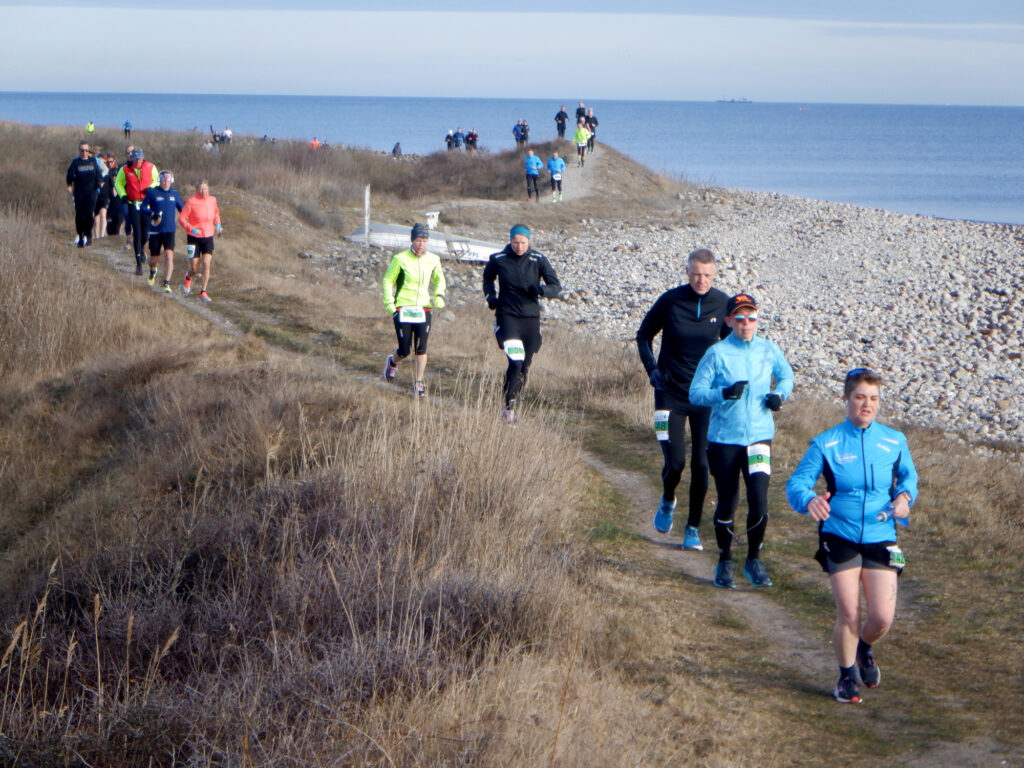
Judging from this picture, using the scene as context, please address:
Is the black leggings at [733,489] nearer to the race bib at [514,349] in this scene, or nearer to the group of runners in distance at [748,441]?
the group of runners in distance at [748,441]

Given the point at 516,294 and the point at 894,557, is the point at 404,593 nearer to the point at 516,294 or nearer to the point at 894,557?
the point at 894,557

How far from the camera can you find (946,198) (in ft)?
203

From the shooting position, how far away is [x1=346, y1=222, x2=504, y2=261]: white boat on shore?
2906 cm

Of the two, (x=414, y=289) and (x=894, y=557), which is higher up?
(x=414, y=289)

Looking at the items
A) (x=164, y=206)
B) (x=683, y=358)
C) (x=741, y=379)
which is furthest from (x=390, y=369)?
(x=164, y=206)

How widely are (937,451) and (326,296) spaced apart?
1126 cm

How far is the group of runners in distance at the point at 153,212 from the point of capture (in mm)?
15773

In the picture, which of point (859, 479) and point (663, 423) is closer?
point (859, 479)

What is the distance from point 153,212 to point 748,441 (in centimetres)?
1252

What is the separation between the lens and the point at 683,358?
24.1 feet

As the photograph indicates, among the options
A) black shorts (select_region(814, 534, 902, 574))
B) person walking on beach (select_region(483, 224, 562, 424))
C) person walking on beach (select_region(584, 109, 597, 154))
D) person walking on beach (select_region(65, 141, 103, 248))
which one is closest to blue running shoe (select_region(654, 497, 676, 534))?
person walking on beach (select_region(483, 224, 562, 424))

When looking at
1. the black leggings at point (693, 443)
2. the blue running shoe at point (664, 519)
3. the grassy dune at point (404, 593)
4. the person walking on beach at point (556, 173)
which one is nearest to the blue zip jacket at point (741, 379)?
the black leggings at point (693, 443)

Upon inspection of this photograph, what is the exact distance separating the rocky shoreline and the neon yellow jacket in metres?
8.12

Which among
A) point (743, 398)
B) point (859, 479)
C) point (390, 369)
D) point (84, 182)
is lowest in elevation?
point (390, 369)
